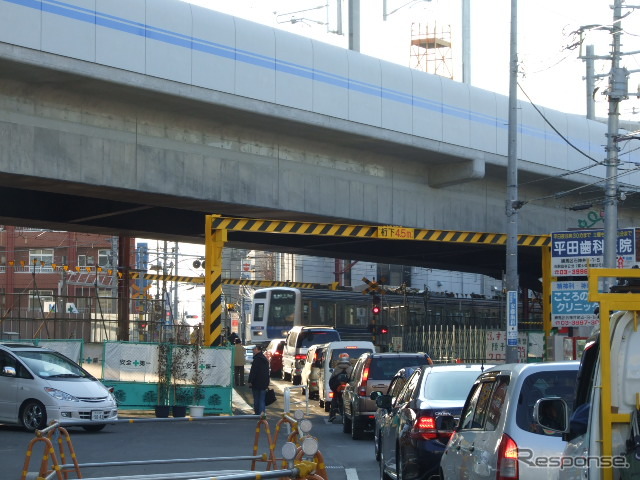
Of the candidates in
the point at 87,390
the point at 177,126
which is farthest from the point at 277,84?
the point at 87,390

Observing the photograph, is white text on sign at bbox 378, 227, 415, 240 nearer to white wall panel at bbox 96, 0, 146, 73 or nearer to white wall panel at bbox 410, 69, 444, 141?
white wall panel at bbox 410, 69, 444, 141

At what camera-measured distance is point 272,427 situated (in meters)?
22.9

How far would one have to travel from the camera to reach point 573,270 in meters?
23.1

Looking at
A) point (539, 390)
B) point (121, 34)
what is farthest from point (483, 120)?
point (539, 390)

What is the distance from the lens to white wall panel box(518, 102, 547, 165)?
33.1 metres

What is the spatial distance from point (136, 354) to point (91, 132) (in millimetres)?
6125

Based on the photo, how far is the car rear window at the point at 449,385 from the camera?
12.9 meters

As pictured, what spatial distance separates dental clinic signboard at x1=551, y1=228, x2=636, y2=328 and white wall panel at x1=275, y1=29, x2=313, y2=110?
7.23 metres

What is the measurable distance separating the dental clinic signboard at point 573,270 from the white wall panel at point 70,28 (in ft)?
35.8

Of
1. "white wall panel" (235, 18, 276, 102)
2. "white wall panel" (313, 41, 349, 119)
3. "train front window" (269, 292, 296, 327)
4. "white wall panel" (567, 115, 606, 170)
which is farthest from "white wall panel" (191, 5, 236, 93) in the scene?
"train front window" (269, 292, 296, 327)

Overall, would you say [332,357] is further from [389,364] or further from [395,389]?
[395,389]

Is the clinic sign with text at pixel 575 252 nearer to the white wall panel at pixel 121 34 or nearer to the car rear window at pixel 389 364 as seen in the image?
the car rear window at pixel 389 364

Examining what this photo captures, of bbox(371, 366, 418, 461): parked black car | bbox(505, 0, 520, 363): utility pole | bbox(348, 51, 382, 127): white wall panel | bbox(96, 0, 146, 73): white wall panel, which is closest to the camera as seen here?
bbox(371, 366, 418, 461): parked black car

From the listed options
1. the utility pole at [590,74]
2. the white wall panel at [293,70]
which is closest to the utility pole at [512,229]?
the utility pole at [590,74]
